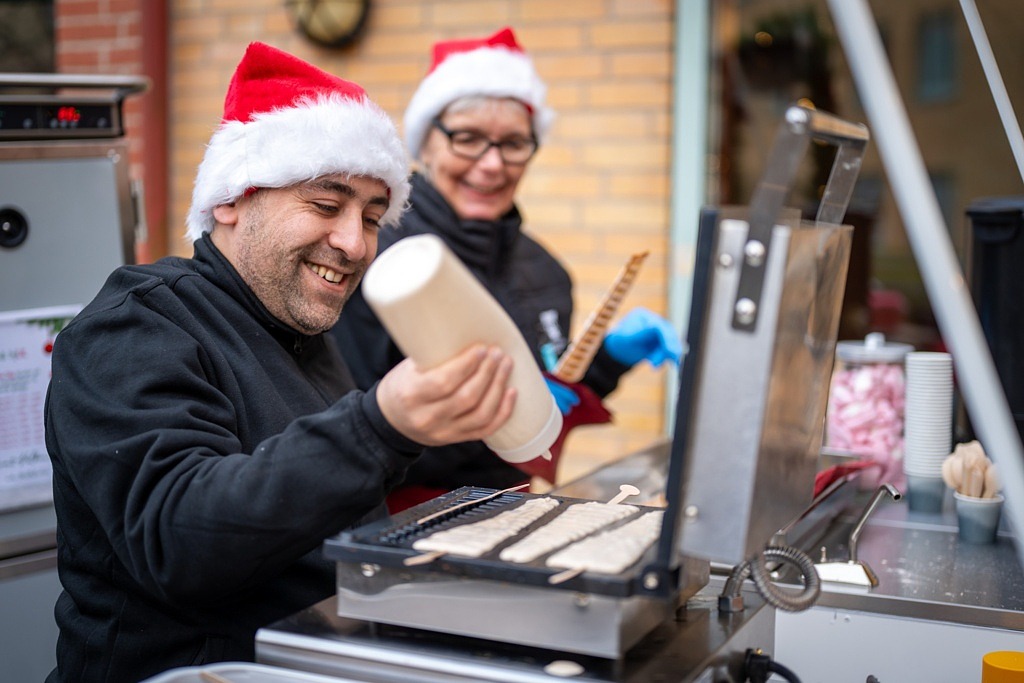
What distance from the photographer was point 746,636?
132cm

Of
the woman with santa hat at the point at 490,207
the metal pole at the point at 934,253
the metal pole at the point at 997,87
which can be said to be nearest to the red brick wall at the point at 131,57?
the woman with santa hat at the point at 490,207

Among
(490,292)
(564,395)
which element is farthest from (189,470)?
(490,292)

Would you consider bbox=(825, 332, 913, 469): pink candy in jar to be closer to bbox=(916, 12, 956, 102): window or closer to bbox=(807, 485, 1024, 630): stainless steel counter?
bbox=(807, 485, 1024, 630): stainless steel counter

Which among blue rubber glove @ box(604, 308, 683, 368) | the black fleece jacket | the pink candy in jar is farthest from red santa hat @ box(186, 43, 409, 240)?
the pink candy in jar

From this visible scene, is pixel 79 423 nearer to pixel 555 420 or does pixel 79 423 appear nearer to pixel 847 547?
pixel 555 420

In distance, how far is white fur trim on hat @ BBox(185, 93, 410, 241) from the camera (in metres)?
1.63

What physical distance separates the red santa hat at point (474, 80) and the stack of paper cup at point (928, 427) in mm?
1131

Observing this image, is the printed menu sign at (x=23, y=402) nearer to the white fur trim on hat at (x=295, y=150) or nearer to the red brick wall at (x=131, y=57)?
the white fur trim on hat at (x=295, y=150)

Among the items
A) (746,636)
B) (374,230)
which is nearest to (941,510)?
(746,636)

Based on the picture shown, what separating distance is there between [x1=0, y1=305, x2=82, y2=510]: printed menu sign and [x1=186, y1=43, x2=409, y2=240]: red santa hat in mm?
720

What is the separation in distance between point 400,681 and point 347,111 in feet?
3.06

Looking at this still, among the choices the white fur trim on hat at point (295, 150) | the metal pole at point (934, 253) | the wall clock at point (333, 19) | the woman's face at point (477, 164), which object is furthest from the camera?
the wall clock at point (333, 19)

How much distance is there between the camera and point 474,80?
2.70m

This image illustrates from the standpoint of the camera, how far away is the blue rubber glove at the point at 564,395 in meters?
2.48
